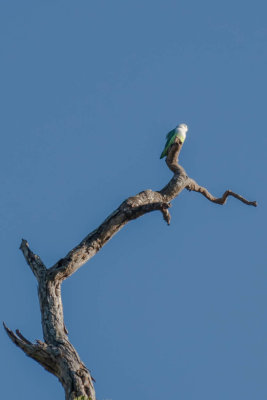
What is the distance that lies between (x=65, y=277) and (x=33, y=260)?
15.3 inches

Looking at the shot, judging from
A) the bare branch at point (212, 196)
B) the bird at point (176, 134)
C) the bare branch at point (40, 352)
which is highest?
the bird at point (176, 134)

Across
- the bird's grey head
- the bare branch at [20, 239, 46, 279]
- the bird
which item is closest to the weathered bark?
the bare branch at [20, 239, 46, 279]

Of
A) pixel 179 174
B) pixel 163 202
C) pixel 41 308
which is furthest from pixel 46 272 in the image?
pixel 179 174

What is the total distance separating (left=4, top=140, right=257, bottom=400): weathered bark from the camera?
21.8 feet

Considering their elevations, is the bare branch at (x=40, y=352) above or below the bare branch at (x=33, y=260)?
below

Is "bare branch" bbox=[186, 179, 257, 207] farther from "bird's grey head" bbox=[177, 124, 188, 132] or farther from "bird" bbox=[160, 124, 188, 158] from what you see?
"bird's grey head" bbox=[177, 124, 188, 132]

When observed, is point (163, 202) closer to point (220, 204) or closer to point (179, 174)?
point (179, 174)

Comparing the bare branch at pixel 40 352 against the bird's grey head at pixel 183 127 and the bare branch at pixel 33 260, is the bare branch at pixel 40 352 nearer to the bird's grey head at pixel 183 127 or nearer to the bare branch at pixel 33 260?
the bare branch at pixel 33 260

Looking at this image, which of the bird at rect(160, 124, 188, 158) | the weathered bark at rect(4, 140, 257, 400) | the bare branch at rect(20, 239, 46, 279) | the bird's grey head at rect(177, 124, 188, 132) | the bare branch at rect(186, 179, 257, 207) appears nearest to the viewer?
the weathered bark at rect(4, 140, 257, 400)

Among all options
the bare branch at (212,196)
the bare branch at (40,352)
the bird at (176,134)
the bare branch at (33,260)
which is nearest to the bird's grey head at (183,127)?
the bird at (176,134)

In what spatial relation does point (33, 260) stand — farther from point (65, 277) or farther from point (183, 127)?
point (183, 127)

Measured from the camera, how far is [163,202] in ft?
26.6

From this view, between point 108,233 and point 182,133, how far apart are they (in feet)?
12.4

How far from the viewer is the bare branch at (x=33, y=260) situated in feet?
24.6
